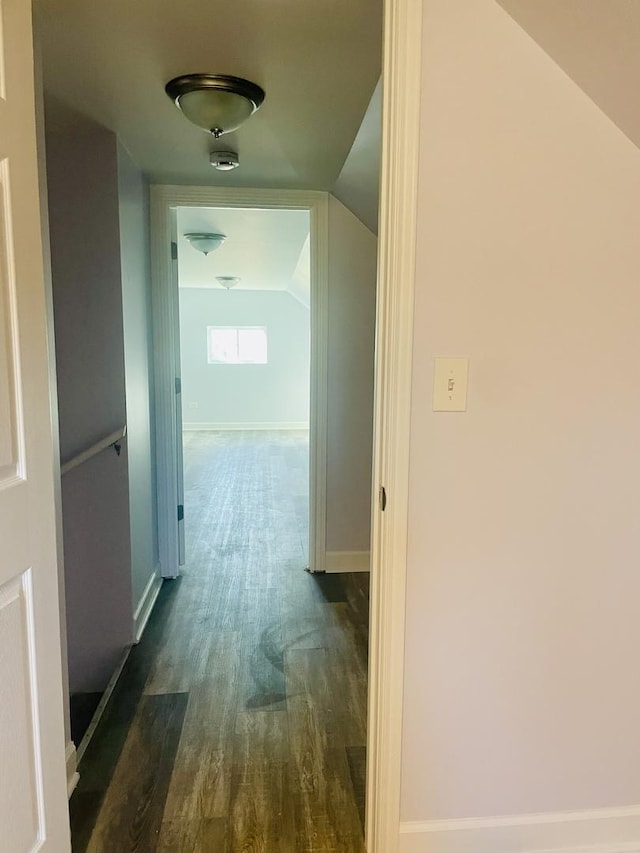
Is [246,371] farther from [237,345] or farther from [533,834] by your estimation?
[533,834]

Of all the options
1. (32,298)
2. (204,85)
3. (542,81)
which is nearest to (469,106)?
(542,81)

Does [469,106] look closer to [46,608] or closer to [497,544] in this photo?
[497,544]

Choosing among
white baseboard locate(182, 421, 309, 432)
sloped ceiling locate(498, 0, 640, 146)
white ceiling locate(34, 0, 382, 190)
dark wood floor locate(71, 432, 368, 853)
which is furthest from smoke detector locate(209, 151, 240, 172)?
white baseboard locate(182, 421, 309, 432)

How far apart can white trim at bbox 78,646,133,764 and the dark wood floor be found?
27 millimetres

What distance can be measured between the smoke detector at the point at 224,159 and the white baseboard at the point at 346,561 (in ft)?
6.80

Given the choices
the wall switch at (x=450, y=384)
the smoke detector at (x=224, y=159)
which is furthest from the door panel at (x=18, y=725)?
the smoke detector at (x=224, y=159)

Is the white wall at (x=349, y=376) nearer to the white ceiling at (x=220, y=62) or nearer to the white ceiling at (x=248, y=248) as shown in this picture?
the white ceiling at (x=248, y=248)

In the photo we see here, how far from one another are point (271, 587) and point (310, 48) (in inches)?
95.6

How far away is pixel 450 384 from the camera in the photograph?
1.26 metres

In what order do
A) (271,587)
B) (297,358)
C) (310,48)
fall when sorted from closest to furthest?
1. (310,48)
2. (271,587)
3. (297,358)

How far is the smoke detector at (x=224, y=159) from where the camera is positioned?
2283 mm

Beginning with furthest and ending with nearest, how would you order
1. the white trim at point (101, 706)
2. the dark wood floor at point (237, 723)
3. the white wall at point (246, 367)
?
the white wall at point (246, 367) < the white trim at point (101, 706) < the dark wood floor at point (237, 723)

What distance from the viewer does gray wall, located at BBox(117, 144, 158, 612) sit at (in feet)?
7.66

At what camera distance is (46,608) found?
1.18 meters
